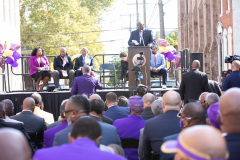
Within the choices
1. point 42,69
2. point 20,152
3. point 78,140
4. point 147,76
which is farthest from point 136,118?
point 42,69

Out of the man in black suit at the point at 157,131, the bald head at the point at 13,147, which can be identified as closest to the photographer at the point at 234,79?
the man in black suit at the point at 157,131

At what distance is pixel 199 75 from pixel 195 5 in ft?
109

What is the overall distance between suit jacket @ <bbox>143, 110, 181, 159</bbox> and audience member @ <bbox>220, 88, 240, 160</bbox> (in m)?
1.85

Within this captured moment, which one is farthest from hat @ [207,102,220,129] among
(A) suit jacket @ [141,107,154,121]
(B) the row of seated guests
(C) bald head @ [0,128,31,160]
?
(B) the row of seated guests

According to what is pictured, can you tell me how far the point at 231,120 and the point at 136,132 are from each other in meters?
3.01

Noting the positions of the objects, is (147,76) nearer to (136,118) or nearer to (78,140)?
(136,118)

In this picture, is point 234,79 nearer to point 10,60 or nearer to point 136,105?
point 136,105

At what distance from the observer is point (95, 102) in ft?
19.5

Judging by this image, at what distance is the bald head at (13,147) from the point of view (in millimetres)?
2262

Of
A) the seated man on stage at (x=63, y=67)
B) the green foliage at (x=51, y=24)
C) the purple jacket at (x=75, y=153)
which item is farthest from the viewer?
the green foliage at (x=51, y=24)

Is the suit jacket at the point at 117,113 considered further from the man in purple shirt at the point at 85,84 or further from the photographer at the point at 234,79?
the man in purple shirt at the point at 85,84

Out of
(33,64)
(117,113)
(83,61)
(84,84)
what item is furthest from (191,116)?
(83,61)

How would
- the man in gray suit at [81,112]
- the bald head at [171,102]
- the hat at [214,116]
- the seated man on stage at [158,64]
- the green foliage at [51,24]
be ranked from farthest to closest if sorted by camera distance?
the green foliage at [51,24], the seated man on stage at [158,64], the bald head at [171,102], the man in gray suit at [81,112], the hat at [214,116]

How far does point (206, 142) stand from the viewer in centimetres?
223
